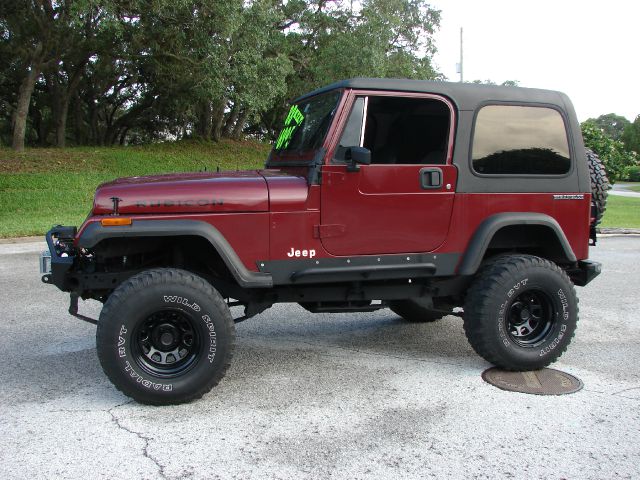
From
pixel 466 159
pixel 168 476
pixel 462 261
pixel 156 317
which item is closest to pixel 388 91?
pixel 466 159

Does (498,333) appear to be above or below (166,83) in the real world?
below

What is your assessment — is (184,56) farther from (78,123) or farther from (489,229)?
(489,229)

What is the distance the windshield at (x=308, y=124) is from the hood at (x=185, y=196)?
23.1 inches

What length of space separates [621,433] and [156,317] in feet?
9.70

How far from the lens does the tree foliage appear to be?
63.5ft

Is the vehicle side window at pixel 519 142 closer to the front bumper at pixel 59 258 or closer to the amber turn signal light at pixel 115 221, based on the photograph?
the amber turn signal light at pixel 115 221

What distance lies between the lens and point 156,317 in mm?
3982

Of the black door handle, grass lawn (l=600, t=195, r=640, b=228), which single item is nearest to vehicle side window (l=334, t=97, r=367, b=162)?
the black door handle

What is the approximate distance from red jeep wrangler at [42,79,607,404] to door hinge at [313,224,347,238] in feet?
0.05

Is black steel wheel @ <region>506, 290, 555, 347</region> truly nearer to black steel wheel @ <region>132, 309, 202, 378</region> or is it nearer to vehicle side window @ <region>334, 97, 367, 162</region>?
vehicle side window @ <region>334, 97, 367, 162</region>

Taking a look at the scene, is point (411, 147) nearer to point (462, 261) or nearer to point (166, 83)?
point (462, 261)

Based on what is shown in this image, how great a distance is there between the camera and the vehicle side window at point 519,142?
14.8ft

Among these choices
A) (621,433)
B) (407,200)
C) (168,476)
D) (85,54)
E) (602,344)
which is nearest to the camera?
(168,476)

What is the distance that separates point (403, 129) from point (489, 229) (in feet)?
3.15
